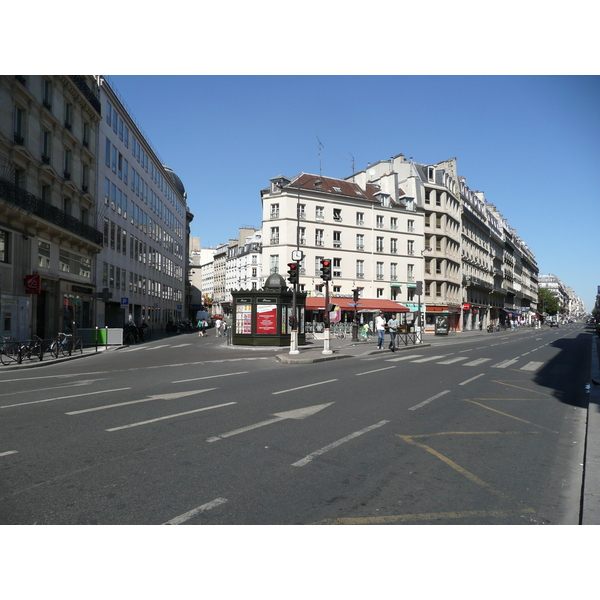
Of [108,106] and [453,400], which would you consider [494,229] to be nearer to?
[108,106]

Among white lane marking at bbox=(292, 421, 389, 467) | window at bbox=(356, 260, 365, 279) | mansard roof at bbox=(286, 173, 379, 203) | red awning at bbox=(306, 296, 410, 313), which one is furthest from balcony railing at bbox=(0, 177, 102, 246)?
window at bbox=(356, 260, 365, 279)

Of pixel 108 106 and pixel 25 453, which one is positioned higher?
pixel 108 106

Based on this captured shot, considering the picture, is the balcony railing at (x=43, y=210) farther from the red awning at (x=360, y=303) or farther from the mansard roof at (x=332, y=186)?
the mansard roof at (x=332, y=186)

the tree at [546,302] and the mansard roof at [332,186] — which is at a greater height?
the mansard roof at [332,186]

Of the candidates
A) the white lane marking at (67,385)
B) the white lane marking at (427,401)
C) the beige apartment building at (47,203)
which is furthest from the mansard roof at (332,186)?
the white lane marking at (427,401)

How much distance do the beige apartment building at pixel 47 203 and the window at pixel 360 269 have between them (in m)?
28.7

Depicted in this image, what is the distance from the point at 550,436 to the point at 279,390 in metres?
5.48

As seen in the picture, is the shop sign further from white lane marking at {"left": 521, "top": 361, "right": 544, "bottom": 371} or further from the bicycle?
white lane marking at {"left": 521, "top": 361, "right": 544, "bottom": 371}

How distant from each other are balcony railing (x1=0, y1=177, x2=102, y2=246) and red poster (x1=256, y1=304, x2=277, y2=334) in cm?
1217

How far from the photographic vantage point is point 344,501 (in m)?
4.11

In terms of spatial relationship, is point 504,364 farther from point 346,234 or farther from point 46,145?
point 346,234

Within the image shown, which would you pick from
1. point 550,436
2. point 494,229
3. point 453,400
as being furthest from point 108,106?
point 494,229

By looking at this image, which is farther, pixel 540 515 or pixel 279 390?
pixel 279 390

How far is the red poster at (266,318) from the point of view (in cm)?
2645
